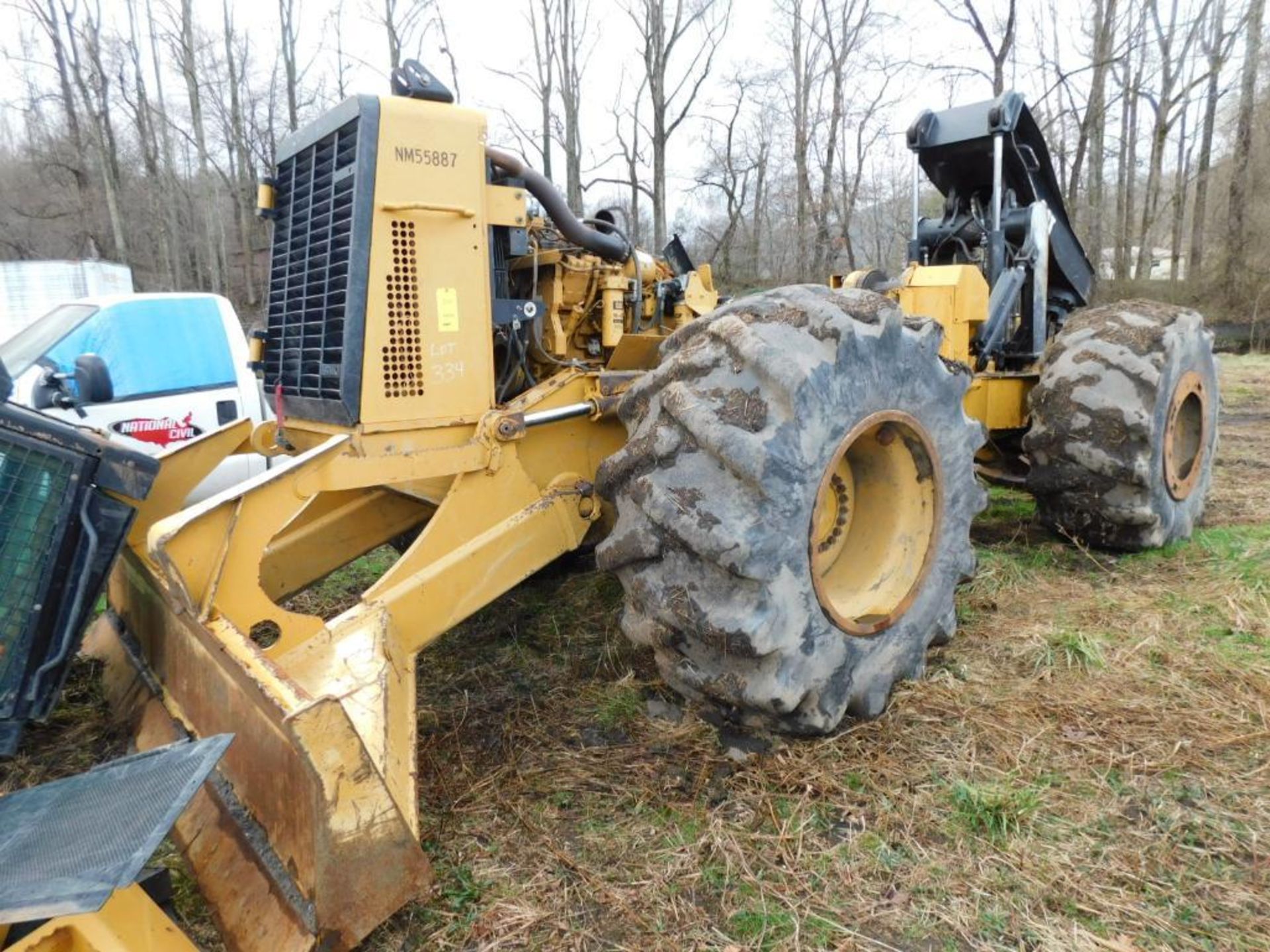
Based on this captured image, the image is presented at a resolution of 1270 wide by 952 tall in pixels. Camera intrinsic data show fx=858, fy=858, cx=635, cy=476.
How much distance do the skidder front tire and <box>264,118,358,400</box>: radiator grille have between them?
41.3 inches

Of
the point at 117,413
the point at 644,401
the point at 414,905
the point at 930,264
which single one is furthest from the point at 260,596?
the point at 930,264

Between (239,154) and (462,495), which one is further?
(239,154)

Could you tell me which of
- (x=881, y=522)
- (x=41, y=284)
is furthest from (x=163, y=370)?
(x=41, y=284)

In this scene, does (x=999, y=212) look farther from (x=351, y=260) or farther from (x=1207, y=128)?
(x=1207, y=128)

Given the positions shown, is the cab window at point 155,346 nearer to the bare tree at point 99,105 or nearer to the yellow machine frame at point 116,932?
the yellow machine frame at point 116,932

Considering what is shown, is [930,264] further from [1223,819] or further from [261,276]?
[261,276]

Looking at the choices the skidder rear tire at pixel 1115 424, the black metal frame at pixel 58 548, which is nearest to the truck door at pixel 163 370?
the black metal frame at pixel 58 548

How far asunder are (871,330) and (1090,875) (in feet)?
5.48

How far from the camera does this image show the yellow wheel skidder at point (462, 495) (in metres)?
2.17

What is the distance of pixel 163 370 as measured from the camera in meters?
5.51

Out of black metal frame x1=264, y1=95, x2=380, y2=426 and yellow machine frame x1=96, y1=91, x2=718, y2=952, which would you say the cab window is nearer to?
yellow machine frame x1=96, y1=91, x2=718, y2=952

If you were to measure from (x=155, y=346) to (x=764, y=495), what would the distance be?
4.73m

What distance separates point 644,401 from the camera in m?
2.71

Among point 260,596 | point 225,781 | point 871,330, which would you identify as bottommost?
point 225,781
